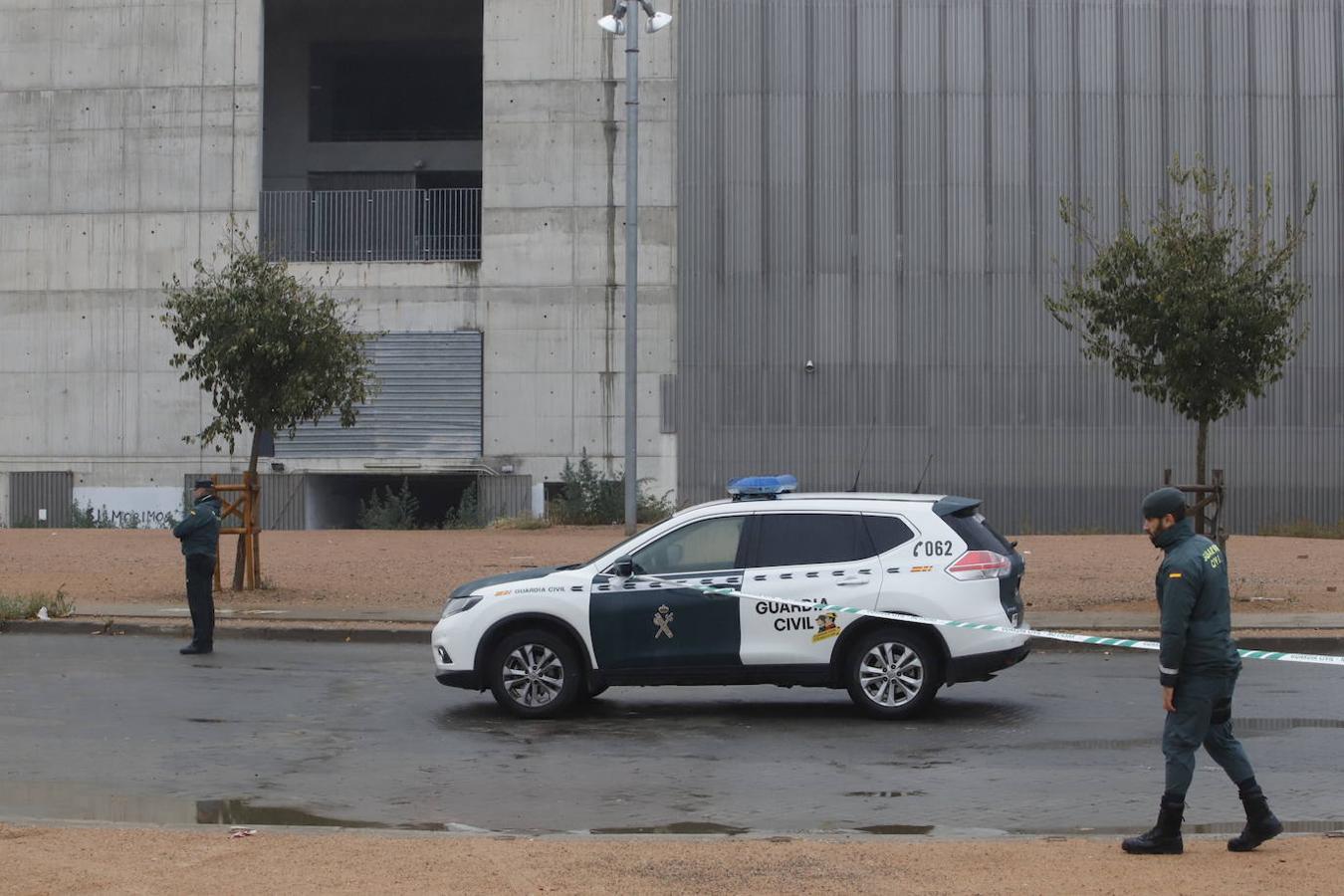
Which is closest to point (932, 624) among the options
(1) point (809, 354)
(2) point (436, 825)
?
(2) point (436, 825)

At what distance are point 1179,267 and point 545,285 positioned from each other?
76.0 feet

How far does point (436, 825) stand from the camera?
850 cm

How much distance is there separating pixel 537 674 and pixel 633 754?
5.42 ft

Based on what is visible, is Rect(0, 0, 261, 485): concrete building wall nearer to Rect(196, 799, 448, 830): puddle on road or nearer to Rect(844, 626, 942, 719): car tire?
Rect(844, 626, 942, 719): car tire

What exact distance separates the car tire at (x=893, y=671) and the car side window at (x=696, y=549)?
1187 millimetres

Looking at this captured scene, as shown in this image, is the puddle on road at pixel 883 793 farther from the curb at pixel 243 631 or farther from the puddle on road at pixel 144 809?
the curb at pixel 243 631

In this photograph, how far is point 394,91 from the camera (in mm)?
51781

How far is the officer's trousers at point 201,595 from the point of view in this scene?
53.0 ft

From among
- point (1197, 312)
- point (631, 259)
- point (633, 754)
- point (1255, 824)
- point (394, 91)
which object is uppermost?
point (394, 91)

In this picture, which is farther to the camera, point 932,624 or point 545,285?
point 545,285

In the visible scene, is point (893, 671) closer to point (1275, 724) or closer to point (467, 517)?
point (1275, 724)

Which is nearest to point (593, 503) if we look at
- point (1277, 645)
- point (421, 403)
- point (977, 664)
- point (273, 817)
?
point (421, 403)

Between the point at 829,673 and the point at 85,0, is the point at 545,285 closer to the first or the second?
the point at 85,0

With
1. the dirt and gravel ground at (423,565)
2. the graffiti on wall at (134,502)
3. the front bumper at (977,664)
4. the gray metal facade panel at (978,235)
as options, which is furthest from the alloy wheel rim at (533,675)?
the graffiti on wall at (134,502)
